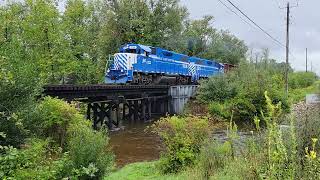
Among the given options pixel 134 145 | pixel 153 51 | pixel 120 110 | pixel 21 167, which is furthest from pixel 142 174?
pixel 120 110

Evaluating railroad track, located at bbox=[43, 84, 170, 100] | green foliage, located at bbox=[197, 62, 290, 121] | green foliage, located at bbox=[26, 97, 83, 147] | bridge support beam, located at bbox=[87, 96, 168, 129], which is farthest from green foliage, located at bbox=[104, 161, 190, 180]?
green foliage, located at bbox=[197, 62, 290, 121]

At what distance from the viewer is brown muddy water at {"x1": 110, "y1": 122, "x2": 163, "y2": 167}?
19.0 m

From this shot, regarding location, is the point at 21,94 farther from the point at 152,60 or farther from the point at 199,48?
the point at 199,48

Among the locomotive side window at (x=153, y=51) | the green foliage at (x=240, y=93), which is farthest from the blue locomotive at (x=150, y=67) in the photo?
the green foliage at (x=240, y=93)

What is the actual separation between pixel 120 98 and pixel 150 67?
7.52 metres

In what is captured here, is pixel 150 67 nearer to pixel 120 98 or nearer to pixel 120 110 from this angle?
pixel 120 110

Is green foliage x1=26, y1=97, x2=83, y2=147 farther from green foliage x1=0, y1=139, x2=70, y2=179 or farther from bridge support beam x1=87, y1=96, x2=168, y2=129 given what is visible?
bridge support beam x1=87, y1=96, x2=168, y2=129

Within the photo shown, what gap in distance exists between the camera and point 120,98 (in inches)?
1170

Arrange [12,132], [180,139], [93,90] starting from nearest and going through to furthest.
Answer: [12,132]
[180,139]
[93,90]

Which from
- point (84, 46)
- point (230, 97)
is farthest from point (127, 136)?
point (84, 46)

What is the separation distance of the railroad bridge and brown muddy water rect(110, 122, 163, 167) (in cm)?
174

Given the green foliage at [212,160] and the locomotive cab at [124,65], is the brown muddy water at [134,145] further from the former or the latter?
the green foliage at [212,160]

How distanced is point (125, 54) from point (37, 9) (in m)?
10.2

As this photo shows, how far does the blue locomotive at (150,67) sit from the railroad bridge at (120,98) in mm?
1499
